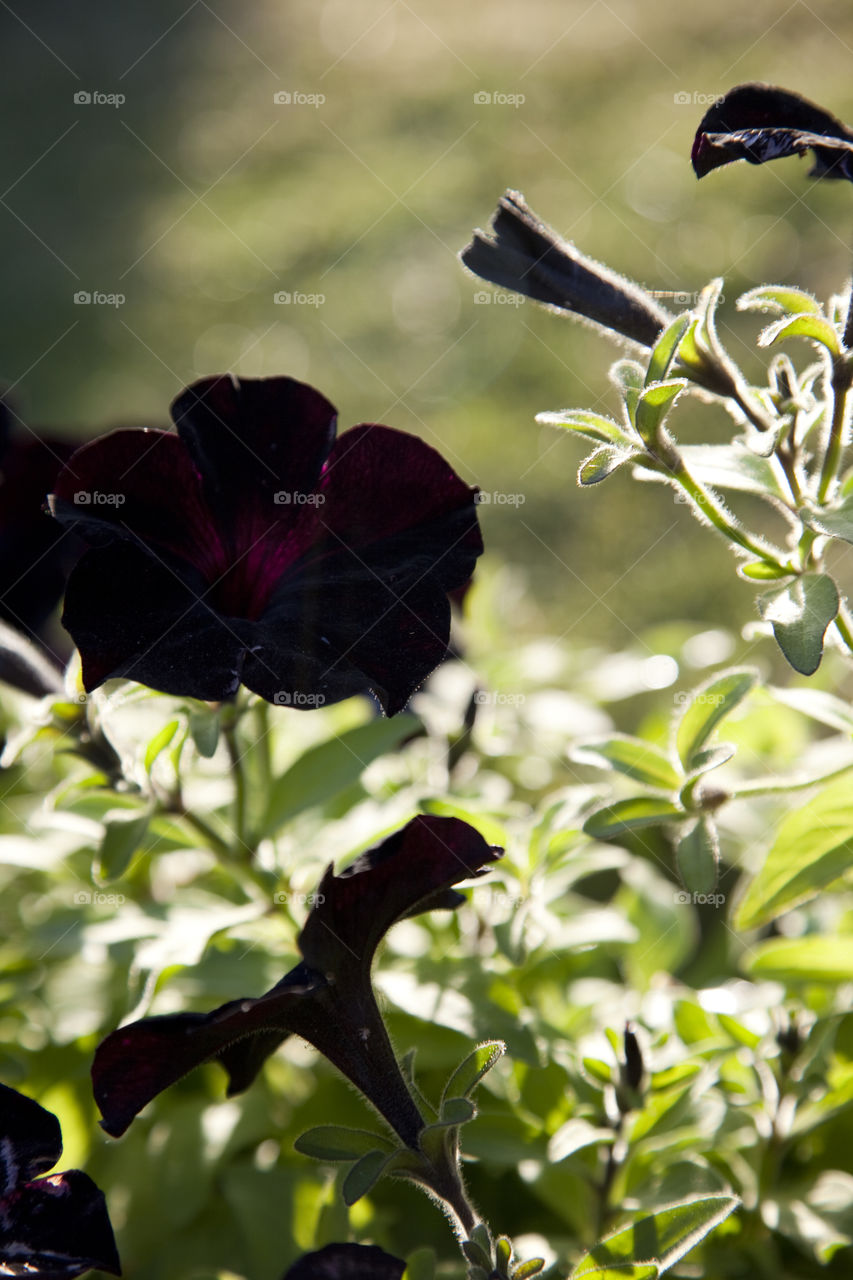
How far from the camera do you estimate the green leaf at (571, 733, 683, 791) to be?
1059 millimetres

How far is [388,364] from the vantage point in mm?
3734

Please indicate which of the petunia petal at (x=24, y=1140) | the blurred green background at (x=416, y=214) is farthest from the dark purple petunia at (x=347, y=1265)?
the blurred green background at (x=416, y=214)

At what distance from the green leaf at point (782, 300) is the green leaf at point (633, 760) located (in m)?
0.38

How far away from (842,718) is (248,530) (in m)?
0.57

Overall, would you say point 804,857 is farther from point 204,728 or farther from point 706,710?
point 204,728

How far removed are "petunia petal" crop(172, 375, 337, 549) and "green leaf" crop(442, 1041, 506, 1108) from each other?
18.1 inches

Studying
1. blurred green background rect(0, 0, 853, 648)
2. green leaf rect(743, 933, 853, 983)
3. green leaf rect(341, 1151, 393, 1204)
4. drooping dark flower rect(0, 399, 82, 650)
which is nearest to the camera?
green leaf rect(341, 1151, 393, 1204)

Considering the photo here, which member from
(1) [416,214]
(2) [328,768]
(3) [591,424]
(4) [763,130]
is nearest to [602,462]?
(3) [591,424]

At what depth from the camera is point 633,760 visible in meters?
1.07

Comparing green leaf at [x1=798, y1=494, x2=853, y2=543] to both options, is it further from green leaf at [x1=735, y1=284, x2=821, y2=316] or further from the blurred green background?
the blurred green background

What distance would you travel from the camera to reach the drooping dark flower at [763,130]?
879mm

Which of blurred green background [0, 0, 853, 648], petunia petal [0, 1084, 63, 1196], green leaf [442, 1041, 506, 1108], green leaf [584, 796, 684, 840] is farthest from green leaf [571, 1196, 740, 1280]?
blurred green background [0, 0, 853, 648]

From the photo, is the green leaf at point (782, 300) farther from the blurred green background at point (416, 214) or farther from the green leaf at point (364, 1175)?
the blurred green background at point (416, 214)

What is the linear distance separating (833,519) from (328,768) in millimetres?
571
